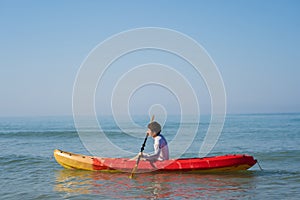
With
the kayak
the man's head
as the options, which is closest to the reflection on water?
the kayak

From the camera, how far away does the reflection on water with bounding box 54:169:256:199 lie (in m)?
8.28

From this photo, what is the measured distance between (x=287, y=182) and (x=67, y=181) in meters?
5.95

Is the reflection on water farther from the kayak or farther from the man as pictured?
the man

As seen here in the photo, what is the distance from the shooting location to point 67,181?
10086 millimetres

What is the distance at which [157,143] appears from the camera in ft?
32.9

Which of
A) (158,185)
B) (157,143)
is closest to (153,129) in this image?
(157,143)

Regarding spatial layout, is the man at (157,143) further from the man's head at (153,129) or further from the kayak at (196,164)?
the kayak at (196,164)

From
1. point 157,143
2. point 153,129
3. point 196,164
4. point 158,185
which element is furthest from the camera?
point 196,164

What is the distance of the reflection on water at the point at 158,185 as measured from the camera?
27.2ft

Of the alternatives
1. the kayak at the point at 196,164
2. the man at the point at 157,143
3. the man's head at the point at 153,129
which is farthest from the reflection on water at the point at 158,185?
the man's head at the point at 153,129

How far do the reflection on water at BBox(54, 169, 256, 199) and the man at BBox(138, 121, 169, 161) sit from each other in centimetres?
51

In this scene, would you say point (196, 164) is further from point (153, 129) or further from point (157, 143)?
point (153, 129)

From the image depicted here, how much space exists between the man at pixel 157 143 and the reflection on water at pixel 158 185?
0.51m

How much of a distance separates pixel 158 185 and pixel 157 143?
4.19 ft
